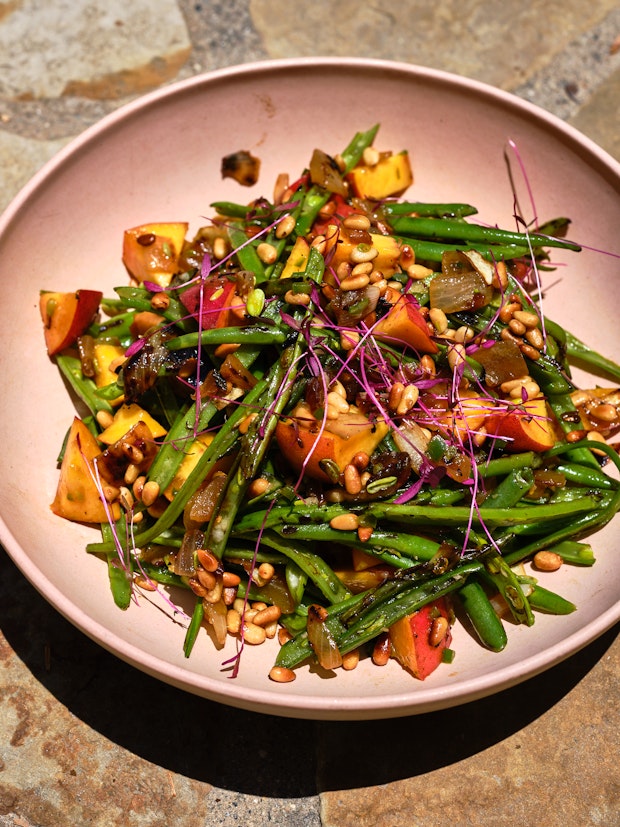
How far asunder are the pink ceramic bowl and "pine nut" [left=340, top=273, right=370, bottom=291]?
3.55ft

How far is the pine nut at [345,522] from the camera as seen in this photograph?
3020 mm

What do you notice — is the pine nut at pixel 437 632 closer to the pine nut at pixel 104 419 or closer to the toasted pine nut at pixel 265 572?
the toasted pine nut at pixel 265 572

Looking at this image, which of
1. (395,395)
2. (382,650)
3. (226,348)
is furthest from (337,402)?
(382,650)

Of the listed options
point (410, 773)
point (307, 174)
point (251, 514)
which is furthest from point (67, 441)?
point (410, 773)

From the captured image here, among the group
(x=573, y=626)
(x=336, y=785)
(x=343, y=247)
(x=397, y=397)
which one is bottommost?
(x=336, y=785)

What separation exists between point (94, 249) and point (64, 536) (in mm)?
1430

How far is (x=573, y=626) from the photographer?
9.96ft

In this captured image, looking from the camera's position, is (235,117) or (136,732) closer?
(136,732)

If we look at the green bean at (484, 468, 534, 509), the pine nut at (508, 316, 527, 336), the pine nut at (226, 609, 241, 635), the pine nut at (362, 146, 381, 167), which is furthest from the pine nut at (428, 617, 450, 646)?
the pine nut at (362, 146, 381, 167)

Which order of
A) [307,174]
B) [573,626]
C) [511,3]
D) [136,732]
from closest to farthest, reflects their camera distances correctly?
1. [573,626]
2. [136,732]
3. [307,174]
4. [511,3]

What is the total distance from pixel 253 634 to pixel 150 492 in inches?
27.5

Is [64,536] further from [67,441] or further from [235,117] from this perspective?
[235,117]

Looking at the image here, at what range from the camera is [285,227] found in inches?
139

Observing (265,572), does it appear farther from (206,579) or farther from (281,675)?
(281,675)
